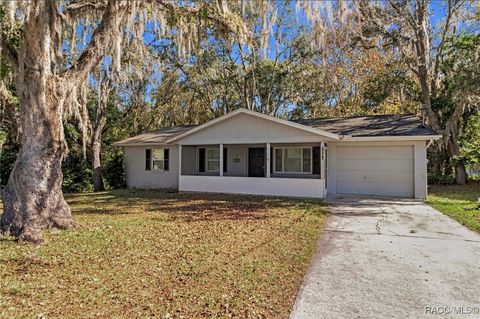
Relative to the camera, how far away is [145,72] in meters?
16.3

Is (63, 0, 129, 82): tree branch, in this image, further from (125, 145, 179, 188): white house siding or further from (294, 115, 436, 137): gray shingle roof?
(294, 115, 436, 137): gray shingle roof

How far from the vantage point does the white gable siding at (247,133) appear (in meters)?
12.0

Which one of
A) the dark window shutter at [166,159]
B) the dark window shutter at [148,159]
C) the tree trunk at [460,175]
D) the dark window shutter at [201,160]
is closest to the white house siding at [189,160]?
the dark window shutter at [201,160]

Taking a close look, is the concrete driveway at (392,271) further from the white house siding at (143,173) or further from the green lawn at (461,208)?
the white house siding at (143,173)

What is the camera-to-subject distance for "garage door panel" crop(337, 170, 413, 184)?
11844mm

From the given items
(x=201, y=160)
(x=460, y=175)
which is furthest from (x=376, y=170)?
(x=201, y=160)

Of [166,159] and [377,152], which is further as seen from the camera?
[166,159]

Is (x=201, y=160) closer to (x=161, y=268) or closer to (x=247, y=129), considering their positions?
(x=247, y=129)

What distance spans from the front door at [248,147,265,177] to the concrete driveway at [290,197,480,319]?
753 centimetres

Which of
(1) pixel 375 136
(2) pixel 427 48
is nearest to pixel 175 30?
(1) pixel 375 136

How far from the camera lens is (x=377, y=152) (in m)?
12.2

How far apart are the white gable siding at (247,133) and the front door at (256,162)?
2.26m

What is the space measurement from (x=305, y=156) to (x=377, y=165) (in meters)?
3.09

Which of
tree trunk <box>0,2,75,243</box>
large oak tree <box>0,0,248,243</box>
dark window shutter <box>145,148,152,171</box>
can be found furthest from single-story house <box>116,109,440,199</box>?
tree trunk <box>0,2,75,243</box>
